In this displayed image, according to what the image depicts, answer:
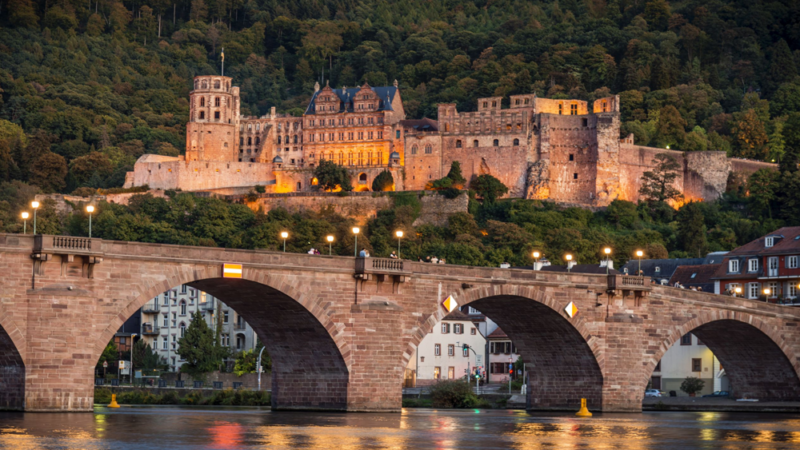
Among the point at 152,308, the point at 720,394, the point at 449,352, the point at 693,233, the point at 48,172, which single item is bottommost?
the point at 720,394

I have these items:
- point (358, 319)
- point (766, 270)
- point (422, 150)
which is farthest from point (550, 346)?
point (422, 150)

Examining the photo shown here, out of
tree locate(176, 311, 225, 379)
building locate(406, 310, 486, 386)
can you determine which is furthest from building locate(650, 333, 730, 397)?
tree locate(176, 311, 225, 379)

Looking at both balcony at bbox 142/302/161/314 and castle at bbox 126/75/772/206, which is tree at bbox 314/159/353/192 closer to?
castle at bbox 126/75/772/206

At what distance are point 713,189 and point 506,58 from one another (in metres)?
50.6

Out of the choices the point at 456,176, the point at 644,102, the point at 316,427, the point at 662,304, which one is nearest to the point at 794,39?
the point at 644,102

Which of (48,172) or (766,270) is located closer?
(766,270)

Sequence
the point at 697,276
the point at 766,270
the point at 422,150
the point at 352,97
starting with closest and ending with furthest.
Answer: the point at 766,270, the point at 697,276, the point at 422,150, the point at 352,97

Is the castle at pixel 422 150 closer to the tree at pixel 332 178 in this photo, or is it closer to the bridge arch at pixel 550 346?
the tree at pixel 332 178

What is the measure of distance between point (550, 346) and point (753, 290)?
2862 cm

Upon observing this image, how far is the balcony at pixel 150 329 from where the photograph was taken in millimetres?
107375

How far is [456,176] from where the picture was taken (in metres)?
153

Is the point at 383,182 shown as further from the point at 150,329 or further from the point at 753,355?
the point at 753,355

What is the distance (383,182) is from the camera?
154 m

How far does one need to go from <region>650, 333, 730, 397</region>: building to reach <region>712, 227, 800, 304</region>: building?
17.7 ft
